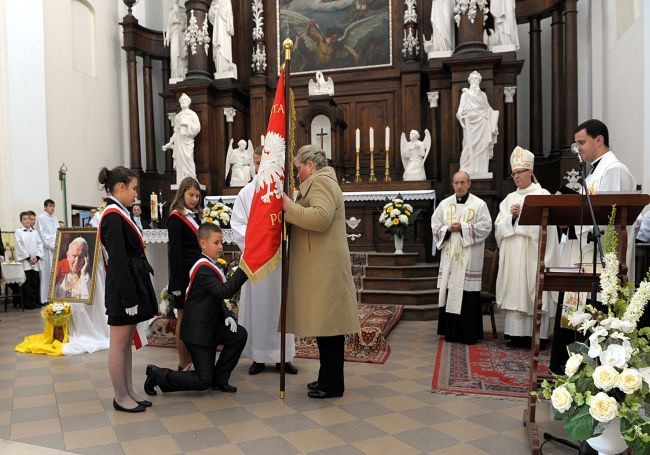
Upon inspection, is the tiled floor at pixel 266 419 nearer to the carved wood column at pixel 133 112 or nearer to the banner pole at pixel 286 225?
the banner pole at pixel 286 225

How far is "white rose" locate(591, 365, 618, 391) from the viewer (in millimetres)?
2009

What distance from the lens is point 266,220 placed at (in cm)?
383

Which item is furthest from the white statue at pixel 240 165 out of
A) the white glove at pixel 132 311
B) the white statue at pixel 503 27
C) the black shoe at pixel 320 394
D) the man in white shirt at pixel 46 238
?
the white glove at pixel 132 311

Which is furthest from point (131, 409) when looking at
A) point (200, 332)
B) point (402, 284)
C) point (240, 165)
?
point (240, 165)

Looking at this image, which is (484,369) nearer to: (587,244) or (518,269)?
(518,269)

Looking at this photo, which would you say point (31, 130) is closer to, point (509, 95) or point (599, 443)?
point (509, 95)

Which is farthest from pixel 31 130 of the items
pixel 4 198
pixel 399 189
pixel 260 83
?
pixel 399 189

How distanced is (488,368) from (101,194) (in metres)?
11.3

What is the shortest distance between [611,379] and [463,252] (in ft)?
13.1

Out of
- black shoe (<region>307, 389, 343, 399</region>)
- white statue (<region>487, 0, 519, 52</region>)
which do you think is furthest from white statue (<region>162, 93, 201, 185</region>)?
black shoe (<region>307, 389, 343, 399</region>)

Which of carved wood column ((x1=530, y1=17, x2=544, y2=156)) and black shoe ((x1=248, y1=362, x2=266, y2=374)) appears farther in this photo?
carved wood column ((x1=530, y1=17, x2=544, y2=156))

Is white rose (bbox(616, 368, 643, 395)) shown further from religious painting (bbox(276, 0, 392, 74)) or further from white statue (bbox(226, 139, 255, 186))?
religious painting (bbox(276, 0, 392, 74))

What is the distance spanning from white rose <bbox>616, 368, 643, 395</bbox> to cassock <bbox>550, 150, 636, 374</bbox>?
4.81 feet

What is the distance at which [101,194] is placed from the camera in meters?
13.3
